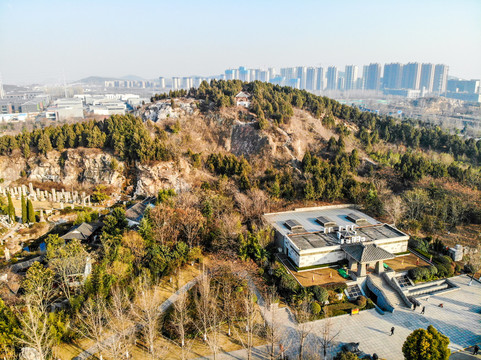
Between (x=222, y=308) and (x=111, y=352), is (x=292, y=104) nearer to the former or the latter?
(x=222, y=308)

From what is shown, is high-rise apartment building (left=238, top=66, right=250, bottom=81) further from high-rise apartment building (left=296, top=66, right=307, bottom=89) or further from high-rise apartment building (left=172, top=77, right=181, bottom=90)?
high-rise apartment building (left=172, top=77, right=181, bottom=90)

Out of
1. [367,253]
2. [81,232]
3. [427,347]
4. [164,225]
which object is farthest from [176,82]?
[427,347]

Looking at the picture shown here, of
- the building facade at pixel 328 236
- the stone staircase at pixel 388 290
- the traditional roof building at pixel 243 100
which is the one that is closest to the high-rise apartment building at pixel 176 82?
the traditional roof building at pixel 243 100

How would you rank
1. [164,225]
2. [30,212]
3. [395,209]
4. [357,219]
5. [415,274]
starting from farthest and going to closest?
[30,212] < [395,209] < [357,219] < [164,225] < [415,274]

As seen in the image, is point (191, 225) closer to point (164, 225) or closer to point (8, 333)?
point (164, 225)

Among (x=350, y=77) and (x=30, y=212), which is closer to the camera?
(x=30, y=212)

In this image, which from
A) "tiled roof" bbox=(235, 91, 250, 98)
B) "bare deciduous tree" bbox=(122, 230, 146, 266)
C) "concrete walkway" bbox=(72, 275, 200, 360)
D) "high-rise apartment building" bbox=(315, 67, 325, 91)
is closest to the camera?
"concrete walkway" bbox=(72, 275, 200, 360)

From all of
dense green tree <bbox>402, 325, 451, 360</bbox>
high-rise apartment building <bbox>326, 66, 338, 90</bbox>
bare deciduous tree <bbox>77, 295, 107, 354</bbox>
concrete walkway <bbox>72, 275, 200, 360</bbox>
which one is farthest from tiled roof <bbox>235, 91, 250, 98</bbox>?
high-rise apartment building <bbox>326, 66, 338, 90</bbox>

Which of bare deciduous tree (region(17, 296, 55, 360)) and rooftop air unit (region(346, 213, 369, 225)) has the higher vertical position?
rooftop air unit (region(346, 213, 369, 225))

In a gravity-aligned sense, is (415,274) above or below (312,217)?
below
